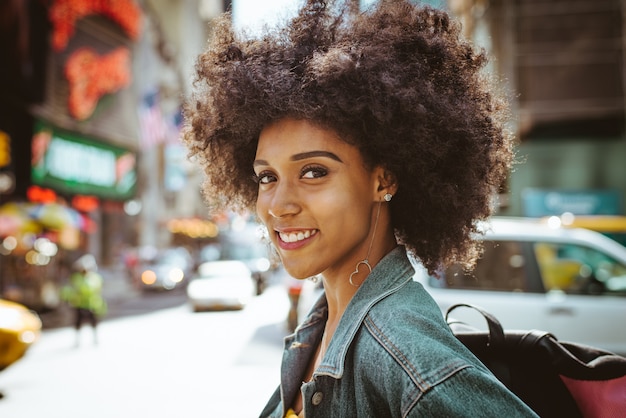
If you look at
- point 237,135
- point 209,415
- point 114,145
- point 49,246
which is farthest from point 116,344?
point 114,145

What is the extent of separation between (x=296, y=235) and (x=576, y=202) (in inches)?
706

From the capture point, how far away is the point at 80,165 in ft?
72.6

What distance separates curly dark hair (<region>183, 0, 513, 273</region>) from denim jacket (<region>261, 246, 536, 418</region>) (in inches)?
12.2

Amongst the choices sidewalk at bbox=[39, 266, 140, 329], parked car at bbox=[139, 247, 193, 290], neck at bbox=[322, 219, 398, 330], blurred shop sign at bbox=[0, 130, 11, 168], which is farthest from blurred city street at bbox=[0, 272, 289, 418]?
parked car at bbox=[139, 247, 193, 290]

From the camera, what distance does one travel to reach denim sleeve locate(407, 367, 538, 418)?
113 cm

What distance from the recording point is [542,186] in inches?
731

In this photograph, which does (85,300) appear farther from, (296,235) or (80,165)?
(80,165)

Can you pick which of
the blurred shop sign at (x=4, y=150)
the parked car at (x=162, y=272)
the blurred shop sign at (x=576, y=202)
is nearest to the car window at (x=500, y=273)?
the blurred shop sign at (x=576, y=202)

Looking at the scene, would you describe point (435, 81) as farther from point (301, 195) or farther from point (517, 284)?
point (517, 284)

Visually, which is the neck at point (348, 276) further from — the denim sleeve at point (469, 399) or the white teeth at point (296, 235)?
the denim sleeve at point (469, 399)

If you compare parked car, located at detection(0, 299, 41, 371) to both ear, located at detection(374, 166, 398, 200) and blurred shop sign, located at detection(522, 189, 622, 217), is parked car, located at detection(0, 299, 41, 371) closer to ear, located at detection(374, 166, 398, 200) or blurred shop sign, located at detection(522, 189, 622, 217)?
ear, located at detection(374, 166, 398, 200)

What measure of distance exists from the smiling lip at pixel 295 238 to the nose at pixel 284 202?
0.18 ft

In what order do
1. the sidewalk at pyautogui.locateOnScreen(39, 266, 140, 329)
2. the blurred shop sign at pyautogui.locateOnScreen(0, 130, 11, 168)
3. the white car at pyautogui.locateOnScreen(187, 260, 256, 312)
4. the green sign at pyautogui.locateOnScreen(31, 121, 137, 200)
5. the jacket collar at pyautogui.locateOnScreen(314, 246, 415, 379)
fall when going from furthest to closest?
the green sign at pyautogui.locateOnScreen(31, 121, 137, 200) → the white car at pyautogui.locateOnScreen(187, 260, 256, 312) → the sidewalk at pyautogui.locateOnScreen(39, 266, 140, 329) → the blurred shop sign at pyautogui.locateOnScreen(0, 130, 11, 168) → the jacket collar at pyautogui.locateOnScreen(314, 246, 415, 379)

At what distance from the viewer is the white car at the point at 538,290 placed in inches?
221
